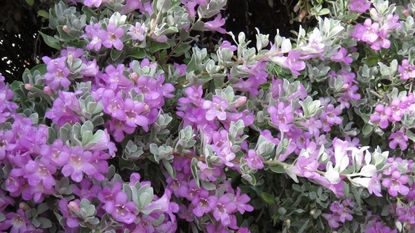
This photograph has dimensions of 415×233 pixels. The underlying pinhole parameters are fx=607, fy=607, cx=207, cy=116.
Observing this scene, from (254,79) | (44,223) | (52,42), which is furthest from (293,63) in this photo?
(44,223)

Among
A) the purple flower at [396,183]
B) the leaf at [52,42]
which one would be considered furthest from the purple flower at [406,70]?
the leaf at [52,42]

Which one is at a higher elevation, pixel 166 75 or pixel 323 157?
pixel 166 75

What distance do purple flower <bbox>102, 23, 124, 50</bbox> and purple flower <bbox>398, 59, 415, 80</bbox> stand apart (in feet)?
3.37

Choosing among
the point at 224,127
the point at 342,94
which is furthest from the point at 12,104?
the point at 342,94

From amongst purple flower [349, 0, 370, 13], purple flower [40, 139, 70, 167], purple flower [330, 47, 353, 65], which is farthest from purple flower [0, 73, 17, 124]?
purple flower [349, 0, 370, 13]

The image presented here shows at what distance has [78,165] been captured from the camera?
134cm

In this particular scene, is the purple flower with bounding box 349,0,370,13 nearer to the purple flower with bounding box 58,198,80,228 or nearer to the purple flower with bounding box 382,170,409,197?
the purple flower with bounding box 382,170,409,197

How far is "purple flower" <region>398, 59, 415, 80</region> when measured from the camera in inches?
83.7

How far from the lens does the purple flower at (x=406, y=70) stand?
6.97 ft

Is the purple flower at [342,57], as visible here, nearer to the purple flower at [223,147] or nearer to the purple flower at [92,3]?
the purple flower at [223,147]

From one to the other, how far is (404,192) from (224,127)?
573 millimetres

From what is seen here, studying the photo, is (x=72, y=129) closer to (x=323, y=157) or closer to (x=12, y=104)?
(x=12, y=104)

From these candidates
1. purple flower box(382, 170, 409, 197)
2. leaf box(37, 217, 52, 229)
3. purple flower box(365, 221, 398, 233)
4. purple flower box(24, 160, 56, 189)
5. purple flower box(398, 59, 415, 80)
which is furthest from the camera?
purple flower box(398, 59, 415, 80)

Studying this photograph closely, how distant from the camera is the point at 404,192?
1774 mm
